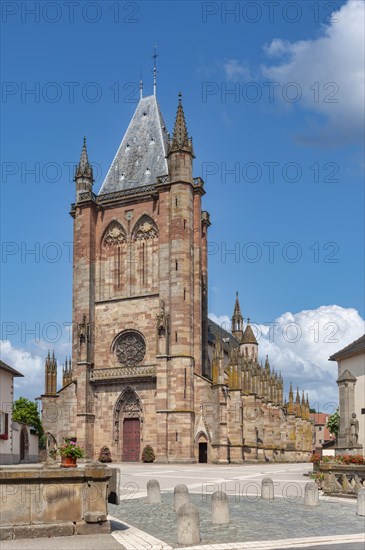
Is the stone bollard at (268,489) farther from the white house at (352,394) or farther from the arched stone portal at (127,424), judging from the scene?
the arched stone portal at (127,424)

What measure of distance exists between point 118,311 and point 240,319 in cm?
5263

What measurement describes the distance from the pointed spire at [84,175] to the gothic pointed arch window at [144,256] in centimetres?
609

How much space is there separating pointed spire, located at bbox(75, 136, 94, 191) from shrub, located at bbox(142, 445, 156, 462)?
21439 millimetres

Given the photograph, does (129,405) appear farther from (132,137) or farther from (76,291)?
(132,137)

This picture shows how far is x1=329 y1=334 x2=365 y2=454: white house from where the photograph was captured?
32.7m

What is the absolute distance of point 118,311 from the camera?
51.7 m

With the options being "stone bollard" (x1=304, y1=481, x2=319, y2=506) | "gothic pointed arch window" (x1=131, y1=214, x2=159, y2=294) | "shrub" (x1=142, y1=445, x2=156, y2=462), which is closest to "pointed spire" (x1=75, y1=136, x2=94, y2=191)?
"gothic pointed arch window" (x1=131, y1=214, x2=159, y2=294)

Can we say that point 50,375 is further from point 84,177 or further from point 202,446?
point 84,177

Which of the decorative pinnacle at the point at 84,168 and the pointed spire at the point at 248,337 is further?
the pointed spire at the point at 248,337

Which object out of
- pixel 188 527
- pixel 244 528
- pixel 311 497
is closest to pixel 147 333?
pixel 311 497

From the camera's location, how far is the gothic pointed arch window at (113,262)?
52375 mm

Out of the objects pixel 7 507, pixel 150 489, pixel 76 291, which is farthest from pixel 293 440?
pixel 7 507

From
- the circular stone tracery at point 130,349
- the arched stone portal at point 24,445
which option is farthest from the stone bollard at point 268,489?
the arched stone portal at point 24,445

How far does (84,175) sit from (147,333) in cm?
1452
